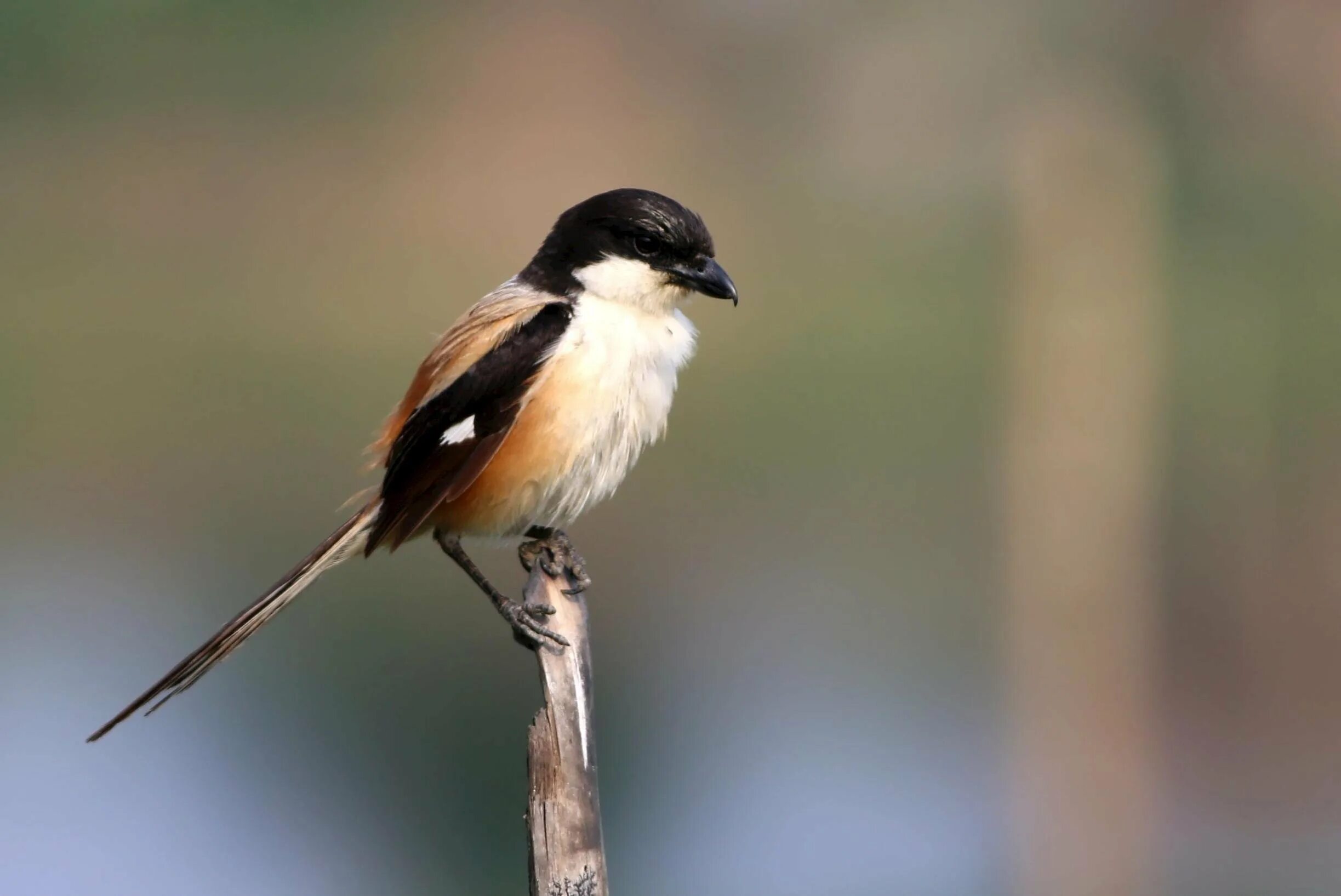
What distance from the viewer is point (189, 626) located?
856cm

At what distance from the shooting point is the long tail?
2.92m

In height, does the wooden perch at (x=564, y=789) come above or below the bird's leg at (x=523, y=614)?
below

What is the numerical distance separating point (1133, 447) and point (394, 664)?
13.3ft

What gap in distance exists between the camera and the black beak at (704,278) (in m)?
3.37

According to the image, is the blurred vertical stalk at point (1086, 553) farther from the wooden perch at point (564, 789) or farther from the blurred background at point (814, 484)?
the wooden perch at point (564, 789)

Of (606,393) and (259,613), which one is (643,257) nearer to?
(606,393)

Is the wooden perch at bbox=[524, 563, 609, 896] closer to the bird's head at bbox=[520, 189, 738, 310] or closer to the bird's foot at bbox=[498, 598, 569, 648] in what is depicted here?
the bird's foot at bbox=[498, 598, 569, 648]

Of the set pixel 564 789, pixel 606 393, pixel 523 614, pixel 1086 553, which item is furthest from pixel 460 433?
pixel 1086 553

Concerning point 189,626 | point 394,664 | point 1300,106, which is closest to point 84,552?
point 189,626

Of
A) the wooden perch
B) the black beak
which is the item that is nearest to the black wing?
the black beak

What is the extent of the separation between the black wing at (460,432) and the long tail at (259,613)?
0.18ft

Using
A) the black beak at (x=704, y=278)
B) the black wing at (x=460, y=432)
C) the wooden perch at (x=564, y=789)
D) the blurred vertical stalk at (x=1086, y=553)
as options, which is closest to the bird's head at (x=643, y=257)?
the black beak at (x=704, y=278)

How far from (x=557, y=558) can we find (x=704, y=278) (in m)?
0.71

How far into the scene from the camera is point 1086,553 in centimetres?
808
